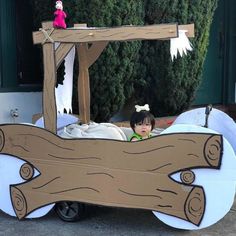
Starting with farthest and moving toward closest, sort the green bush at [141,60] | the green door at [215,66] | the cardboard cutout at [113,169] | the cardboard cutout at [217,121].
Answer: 1. the green door at [215,66]
2. the green bush at [141,60]
3. the cardboard cutout at [217,121]
4. the cardboard cutout at [113,169]

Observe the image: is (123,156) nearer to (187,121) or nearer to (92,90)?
(187,121)

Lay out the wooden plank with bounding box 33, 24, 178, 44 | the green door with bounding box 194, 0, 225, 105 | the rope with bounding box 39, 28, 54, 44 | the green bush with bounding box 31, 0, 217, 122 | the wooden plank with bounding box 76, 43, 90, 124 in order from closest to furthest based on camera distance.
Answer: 1. the wooden plank with bounding box 33, 24, 178, 44
2. the rope with bounding box 39, 28, 54, 44
3. the wooden plank with bounding box 76, 43, 90, 124
4. the green bush with bounding box 31, 0, 217, 122
5. the green door with bounding box 194, 0, 225, 105

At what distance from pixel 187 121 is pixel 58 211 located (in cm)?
146

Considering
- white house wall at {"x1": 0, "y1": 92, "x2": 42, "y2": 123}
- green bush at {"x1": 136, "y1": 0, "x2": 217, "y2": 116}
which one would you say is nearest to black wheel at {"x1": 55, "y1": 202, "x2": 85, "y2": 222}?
white house wall at {"x1": 0, "y1": 92, "x2": 42, "y2": 123}

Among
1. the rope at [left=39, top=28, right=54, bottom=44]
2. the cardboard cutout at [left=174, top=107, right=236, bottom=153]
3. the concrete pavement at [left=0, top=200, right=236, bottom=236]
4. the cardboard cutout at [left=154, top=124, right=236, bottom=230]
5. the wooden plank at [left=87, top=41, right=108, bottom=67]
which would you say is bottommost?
the concrete pavement at [left=0, top=200, right=236, bottom=236]

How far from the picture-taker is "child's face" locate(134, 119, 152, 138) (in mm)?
4180

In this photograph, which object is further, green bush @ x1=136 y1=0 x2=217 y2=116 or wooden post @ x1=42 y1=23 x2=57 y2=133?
green bush @ x1=136 y1=0 x2=217 y2=116

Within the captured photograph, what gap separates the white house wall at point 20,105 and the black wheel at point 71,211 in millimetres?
2385

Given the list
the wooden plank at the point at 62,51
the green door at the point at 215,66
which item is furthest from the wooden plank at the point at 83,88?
the green door at the point at 215,66

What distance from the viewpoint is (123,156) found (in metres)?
3.83

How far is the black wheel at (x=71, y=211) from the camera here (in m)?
4.17

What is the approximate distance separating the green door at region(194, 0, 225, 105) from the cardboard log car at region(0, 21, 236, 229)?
525 centimetres

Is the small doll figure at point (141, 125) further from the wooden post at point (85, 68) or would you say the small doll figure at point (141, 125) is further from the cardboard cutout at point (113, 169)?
the wooden post at point (85, 68)

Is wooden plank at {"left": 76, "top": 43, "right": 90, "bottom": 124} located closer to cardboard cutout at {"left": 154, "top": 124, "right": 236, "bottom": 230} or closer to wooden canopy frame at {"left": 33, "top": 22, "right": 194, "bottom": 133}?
wooden canopy frame at {"left": 33, "top": 22, "right": 194, "bottom": 133}
